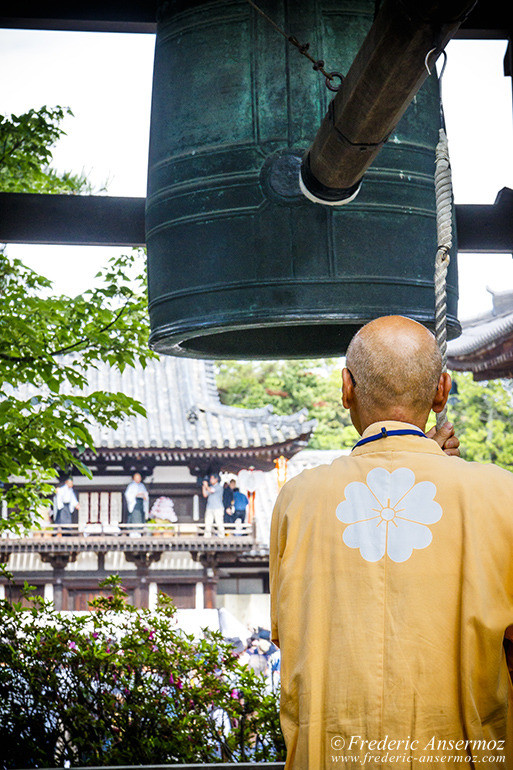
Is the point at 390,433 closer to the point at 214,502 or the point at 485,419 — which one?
the point at 214,502

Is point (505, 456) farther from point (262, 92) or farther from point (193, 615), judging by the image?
point (262, 92)

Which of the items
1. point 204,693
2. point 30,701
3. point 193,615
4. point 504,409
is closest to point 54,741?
point 30,701

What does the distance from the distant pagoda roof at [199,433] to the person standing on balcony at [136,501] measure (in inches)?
19.4

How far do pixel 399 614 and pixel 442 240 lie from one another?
80cm

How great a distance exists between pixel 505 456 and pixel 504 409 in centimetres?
185

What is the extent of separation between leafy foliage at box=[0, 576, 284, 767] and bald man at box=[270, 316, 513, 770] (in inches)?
72.0

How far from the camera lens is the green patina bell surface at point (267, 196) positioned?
7.09ft

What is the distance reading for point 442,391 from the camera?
4.67 feet

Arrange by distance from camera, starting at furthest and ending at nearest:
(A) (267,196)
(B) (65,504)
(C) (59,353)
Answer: (B) (65,504) < (C) (59,353) < (A) (267,196)

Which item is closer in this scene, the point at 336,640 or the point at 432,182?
the point at 336,640

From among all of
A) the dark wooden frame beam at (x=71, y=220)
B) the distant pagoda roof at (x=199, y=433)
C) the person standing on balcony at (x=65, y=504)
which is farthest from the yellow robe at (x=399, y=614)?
the person standing on balcony at (x=65, y=504)

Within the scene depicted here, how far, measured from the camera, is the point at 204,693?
304cm

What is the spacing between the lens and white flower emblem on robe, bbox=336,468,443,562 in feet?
4.16

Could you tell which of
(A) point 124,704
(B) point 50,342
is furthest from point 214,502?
(A) point 124,704
